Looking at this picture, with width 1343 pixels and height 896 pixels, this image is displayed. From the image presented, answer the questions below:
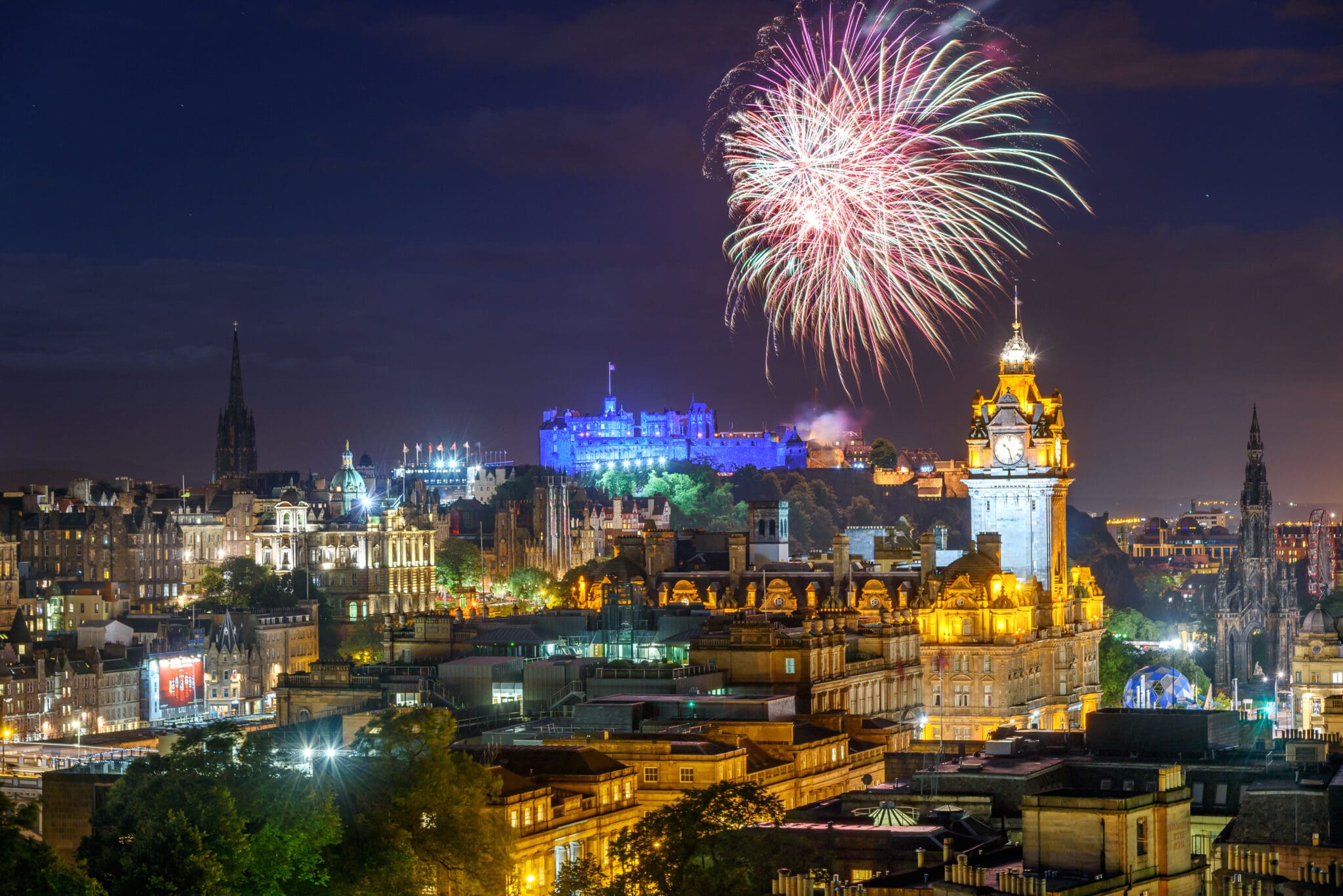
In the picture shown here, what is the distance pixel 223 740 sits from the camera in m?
70.6

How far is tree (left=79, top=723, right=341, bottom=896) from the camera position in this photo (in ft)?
193

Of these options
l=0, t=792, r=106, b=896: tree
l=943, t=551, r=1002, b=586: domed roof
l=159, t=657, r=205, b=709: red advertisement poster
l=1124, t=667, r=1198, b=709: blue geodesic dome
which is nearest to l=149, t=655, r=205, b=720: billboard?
l=159, t=657, r=205, b=709: red advertisement poster

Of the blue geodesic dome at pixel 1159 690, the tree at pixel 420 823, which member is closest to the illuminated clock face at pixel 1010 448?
the blue geodesic dome at pixel 1159 690

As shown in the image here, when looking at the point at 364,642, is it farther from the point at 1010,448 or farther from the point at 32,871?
the point at 32,871

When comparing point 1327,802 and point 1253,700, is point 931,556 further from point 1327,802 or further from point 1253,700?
point 1327,802

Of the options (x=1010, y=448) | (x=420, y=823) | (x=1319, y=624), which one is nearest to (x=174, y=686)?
(x=1010, y=448)

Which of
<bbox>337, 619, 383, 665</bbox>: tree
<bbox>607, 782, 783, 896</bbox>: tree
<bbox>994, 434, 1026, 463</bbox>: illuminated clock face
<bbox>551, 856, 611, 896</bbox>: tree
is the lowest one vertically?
<bbox>551, 856, 611, 896</bbox>: tree

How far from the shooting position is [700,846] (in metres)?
61.8

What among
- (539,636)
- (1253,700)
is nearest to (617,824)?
(539,636)

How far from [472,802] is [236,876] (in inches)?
301

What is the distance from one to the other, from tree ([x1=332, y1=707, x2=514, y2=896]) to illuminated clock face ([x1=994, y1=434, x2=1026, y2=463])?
255ft

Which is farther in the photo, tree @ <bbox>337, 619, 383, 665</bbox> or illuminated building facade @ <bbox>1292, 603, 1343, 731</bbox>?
tree @ <bbox>337, 619, 383, 665</bbox>

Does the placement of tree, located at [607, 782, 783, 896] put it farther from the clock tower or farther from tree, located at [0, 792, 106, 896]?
the clock tower

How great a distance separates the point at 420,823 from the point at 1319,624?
72835 millimetres
